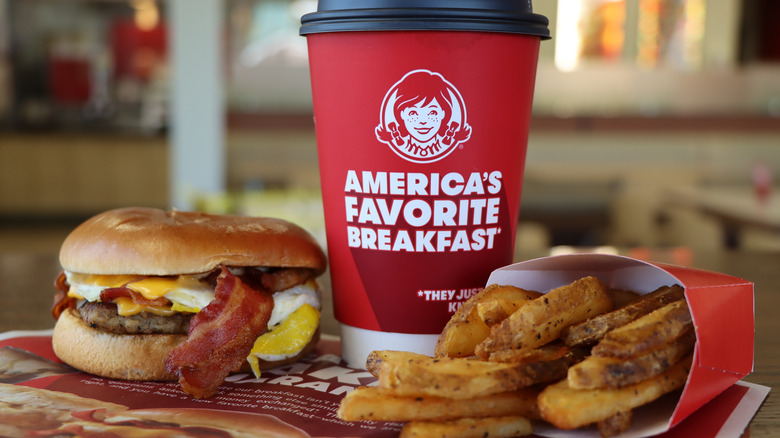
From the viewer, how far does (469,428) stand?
→ 0.81 metres

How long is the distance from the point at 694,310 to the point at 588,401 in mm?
208

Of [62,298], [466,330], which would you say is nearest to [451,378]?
[466,330]

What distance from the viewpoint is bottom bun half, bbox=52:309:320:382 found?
1.12 metres

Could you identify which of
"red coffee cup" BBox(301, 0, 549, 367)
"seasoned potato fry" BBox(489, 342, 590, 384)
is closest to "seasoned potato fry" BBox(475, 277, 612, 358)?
"seasoned potato fry" BBox(489, 342, 590, 384)

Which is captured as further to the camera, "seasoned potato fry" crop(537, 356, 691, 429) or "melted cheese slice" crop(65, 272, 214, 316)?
"melted cheese slice" crop(65, 272, 214, 316)

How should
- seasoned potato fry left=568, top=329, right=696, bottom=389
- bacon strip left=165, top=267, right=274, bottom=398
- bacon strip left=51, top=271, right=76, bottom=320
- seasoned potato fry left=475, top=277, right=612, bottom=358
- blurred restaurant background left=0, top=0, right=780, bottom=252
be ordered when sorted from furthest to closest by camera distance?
blurred restaurant background left=0, top=0, right=780, bottom=252
bacon strip left=51, top=271, right=76, bottom=320
bacon strip left=165, top=267, right=274, bottom=398
seasoned potato fry left=475, top=277, right=612, bottom=358
seasoned potato fry left=568, top=329, right=696, bottom=389

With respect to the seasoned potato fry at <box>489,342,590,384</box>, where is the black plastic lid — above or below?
above

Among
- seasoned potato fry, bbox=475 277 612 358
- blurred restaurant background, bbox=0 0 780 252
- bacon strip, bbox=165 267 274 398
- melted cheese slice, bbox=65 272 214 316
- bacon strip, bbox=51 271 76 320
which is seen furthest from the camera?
blurred restaurant background, bbox=0 0 780 252

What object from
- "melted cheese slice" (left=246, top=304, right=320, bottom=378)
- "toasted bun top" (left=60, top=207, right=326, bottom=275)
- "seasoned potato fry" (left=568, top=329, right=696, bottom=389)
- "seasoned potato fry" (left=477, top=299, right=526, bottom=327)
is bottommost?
"melted cheese slice" (left=246, top=304, right=320, bottom=378)

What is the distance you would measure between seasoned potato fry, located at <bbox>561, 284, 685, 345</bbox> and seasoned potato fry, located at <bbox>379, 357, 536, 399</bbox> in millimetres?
121

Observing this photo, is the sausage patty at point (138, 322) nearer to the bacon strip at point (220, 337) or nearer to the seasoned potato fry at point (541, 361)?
the bacon strip at point (220, 337)

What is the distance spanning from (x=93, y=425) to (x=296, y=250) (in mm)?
422

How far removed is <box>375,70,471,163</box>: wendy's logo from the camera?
42.3 inches

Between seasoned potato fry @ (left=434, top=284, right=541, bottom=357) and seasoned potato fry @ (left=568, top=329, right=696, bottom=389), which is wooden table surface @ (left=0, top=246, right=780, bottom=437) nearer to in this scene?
seasoned potato fry @ (left=568, top=329, right=696, bottom=389)
